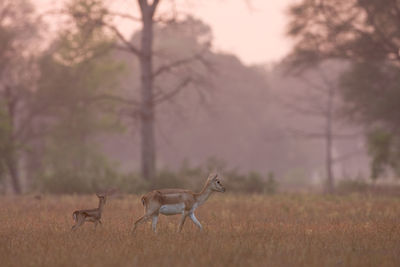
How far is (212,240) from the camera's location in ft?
28.5

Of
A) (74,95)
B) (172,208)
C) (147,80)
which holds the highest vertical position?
(74,95)

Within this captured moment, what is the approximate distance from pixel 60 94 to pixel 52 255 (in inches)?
1098

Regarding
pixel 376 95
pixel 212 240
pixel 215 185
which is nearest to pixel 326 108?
pixel 376 95

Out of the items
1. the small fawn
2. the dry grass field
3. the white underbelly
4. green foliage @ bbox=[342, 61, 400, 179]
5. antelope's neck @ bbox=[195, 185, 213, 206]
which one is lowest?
the dry grass field

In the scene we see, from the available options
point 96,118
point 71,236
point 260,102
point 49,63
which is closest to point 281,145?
point 260,102

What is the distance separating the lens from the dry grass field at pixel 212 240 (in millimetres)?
7266

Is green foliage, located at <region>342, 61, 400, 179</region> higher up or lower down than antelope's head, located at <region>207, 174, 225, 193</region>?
higher up

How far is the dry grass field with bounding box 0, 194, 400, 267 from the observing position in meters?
7.27

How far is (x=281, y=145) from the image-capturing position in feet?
222

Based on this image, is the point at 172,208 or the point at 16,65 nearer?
the point at 172,208

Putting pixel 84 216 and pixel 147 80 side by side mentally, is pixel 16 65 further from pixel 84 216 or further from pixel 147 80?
pixel 84 216

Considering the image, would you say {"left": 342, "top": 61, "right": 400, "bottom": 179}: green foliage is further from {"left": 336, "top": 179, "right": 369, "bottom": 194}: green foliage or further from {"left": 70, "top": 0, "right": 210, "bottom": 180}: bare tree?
{"left": 70, "top": 0, "right": 210, "bottom": 180}: bare tree

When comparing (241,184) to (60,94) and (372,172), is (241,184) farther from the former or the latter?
(60,94)

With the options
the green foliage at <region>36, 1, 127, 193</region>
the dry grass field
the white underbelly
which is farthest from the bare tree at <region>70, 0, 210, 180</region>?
the white underbelly
